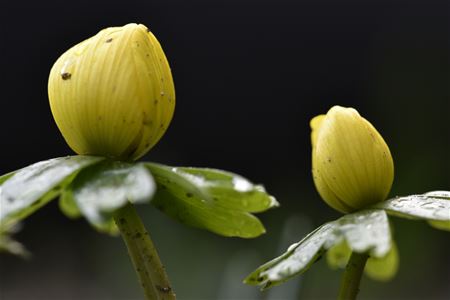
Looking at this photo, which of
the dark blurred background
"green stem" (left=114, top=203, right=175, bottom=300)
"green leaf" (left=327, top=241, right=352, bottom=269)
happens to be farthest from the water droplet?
the dark blurred background

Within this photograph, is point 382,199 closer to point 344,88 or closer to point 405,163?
point 405,163

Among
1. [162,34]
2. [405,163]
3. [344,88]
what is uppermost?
[162,34]

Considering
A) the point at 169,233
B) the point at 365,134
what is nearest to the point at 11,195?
the point at 365,134

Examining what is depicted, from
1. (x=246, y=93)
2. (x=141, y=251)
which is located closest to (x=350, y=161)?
(x=141, y=251)

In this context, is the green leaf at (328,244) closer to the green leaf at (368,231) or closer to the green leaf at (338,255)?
the green leaf at (368,231)

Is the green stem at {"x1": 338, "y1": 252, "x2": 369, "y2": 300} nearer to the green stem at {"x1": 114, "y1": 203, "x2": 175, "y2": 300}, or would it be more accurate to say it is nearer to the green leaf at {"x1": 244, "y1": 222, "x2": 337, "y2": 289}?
the green leaf at {"x1": 244, "y1": 222, "x2": 337, "y2": 289}
